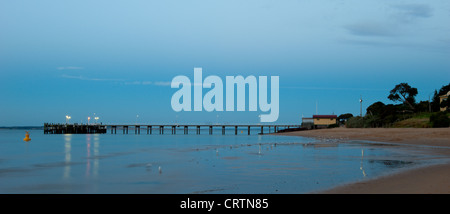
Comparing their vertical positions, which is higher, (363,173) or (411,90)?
(411,90)

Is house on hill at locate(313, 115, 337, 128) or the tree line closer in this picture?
the tree line

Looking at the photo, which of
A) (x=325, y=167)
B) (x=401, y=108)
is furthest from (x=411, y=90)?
(x=325, y=167)

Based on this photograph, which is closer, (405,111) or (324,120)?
(405,111)

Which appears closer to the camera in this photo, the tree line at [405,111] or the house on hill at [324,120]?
the tree line at [405,111]
